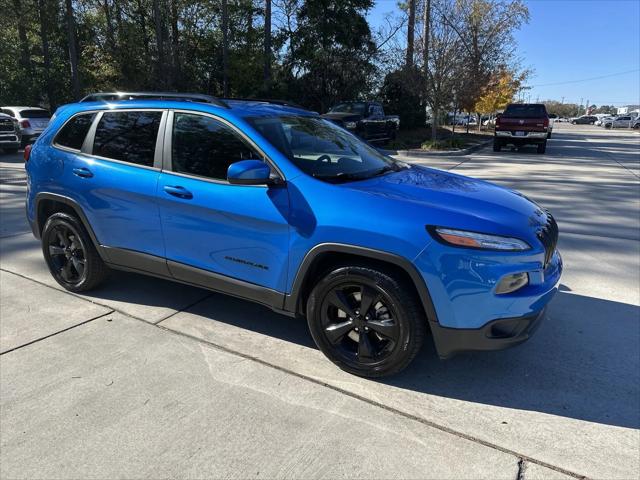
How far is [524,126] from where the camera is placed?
18.4 meters

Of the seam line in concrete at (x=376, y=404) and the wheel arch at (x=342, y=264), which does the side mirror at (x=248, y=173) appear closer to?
the wheel arch at (x=342, y=264)

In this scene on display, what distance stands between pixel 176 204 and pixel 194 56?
84.1 ft

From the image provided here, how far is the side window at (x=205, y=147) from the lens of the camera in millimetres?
3402

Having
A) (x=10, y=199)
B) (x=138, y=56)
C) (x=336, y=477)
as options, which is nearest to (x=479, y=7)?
(x=138, y=56)

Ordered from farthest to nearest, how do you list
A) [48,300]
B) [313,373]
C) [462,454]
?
[48,300], [313,373], [462,454]

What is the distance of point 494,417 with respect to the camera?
9.09 feet

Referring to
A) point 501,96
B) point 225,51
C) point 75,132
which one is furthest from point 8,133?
point 501,96

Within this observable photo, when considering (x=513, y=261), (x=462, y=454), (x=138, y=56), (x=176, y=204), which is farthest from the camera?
(x=138, y=56)

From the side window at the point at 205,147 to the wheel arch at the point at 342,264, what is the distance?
82 cm

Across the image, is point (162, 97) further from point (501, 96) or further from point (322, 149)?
point (501, 96)

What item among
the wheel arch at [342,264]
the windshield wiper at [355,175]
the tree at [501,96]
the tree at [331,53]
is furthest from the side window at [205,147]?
the tree at [501,96]

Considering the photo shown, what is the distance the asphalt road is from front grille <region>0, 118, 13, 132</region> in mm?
14290

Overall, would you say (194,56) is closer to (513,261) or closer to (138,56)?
(138,56)

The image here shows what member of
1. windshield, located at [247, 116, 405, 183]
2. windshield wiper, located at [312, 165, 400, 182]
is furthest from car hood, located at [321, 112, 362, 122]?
windshield wiper, located at [312, 165, 400, 182]
